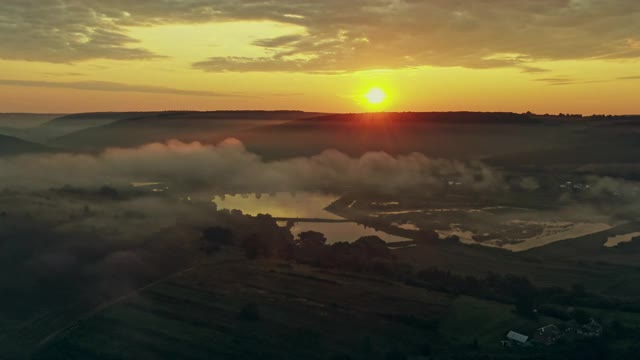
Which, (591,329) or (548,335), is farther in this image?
(591,329)

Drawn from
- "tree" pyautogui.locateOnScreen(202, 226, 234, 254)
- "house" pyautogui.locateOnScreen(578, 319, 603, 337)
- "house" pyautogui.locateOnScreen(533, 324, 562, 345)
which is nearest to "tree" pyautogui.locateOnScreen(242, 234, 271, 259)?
"tree" pyautogui.locateOnScreen(202, 226, 234, 254)

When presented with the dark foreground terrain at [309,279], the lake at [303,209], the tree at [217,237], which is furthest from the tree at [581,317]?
the tree at [217,237]

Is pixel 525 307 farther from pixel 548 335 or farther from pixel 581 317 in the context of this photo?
pixel 548 335

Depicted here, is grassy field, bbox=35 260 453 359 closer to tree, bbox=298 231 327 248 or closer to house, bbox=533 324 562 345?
house, bbox=533 324 562 345

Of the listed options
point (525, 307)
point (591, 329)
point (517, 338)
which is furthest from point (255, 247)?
point (591, 329)

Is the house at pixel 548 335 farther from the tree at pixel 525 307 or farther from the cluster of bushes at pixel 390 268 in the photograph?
the cluster of bushes at pixel 390 268

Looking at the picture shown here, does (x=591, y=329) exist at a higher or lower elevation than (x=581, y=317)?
lower

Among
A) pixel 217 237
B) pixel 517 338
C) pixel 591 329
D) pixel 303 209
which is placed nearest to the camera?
pixel 517 338
